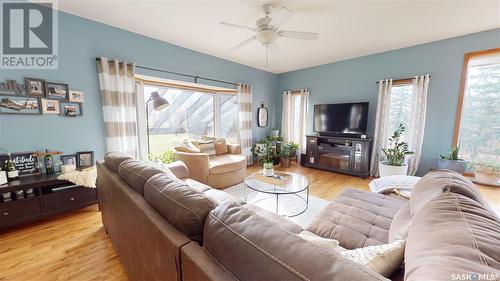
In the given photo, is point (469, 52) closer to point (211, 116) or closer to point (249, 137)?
point (249, 137)

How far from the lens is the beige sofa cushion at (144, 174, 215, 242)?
0.79 meters

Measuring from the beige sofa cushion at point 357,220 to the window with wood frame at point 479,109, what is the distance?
263cm

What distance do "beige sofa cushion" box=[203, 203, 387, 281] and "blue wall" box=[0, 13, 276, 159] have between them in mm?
2722

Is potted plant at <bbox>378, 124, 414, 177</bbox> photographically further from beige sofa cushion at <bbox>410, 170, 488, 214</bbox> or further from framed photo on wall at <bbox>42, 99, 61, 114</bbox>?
framed photo on wall at <bbox>42, 99, 61, 114</bbox>

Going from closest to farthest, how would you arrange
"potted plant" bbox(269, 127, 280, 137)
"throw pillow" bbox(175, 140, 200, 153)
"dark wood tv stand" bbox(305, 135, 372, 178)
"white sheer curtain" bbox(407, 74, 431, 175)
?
1. "throw pillow" bbox(175, 140, 200, 153)
2. "white sheer curtain" bbox(407, 74, 431, 175)
3. "dark wood tv stand" bbox(305, 135, 372, 178)
4. "potted plant" bbox(269, 127, 280, 137)

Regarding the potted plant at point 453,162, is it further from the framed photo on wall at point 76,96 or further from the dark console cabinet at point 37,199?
the framed photo on wall at point 76,96

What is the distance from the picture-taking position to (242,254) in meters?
0.59

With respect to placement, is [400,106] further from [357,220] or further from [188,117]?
[188,117]

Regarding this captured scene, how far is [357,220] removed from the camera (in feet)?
4.60

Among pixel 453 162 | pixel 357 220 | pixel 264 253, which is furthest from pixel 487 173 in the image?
pixel 264 253

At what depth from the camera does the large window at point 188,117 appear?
344 centimetres

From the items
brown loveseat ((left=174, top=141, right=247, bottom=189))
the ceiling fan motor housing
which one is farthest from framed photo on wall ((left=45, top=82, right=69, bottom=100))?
the ceiling fan motor housing

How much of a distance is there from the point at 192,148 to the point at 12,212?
200cm

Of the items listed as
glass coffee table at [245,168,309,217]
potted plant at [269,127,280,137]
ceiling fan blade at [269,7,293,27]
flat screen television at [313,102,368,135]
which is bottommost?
glass coffee table at [245,168,309,217]
